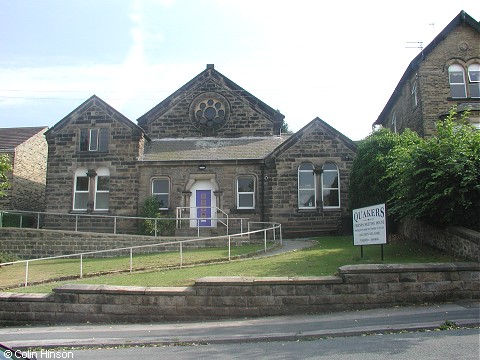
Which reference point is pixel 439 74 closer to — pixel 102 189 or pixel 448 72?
pixel 448 72

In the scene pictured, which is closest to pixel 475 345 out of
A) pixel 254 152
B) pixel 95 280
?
pixel 95 280

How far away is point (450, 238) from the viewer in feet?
38.8

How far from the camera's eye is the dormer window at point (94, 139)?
23.8 m

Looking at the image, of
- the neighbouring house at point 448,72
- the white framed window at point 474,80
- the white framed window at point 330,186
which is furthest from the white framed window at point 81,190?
the white framed window at point 474,80

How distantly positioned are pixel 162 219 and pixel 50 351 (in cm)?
1269

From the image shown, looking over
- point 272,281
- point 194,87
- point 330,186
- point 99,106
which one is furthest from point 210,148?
point 272,281

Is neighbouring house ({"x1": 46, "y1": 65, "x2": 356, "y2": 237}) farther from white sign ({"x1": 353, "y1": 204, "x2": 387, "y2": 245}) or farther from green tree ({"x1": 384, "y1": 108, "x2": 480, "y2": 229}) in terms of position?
white sign ({"x1": 353, "y1": 204, "x2": 387, "y2": 245})

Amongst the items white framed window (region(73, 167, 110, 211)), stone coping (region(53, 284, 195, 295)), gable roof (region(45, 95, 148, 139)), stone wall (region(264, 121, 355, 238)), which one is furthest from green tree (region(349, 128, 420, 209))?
white framed window (region(73, 167, 110, 211))

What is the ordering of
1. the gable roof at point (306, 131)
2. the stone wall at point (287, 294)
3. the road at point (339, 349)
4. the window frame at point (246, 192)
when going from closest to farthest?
the road at point (339, 349)
the stone wall at point (287, 294)
the gable roof at point (306, 131)
the window frame at point (246, 192)

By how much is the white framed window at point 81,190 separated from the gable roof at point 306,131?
382 inches

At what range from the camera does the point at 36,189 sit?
30812mm

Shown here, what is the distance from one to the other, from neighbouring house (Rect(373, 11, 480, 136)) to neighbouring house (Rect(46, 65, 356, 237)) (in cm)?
513

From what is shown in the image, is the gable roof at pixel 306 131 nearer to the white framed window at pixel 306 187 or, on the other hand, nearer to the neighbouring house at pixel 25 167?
the white framed window at pixel 306 187

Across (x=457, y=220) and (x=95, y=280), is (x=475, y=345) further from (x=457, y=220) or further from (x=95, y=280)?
(x=95, y=280)
